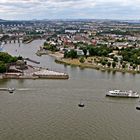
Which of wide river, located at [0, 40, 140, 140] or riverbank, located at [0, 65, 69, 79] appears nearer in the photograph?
wide river, located at [0, 40, 140, 140]

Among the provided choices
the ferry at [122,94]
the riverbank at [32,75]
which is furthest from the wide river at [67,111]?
the riverbank at [32,75]

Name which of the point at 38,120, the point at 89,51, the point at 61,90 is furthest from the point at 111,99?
the point at 89,51

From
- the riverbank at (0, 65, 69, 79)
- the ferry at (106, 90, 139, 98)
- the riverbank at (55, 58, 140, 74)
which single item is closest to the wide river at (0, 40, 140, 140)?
the ferry at (106, 90, 139, 98)

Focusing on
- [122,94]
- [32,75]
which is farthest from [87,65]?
[122,94]

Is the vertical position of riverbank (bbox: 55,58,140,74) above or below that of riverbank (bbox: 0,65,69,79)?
below

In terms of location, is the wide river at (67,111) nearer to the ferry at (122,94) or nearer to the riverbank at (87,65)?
the ferry at (122,94)

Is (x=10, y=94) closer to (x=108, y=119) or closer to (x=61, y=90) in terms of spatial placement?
(x=61, y=90)

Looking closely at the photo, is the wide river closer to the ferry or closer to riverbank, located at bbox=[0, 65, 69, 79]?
the ferry

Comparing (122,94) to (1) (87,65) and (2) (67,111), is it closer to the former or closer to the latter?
(2) (67,111)

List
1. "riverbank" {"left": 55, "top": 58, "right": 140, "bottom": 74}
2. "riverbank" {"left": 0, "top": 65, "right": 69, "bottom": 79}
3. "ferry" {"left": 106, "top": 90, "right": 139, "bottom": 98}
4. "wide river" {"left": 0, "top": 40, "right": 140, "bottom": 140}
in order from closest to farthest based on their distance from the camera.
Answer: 1. "wide river" {"left": 0, "top": 40, "right": 140, "bottom": 140}
2. "ferry" {"left": 106, "top": 90, "right": 139, "bottom": 98}
3. "riverbank" {"left": 0, "top": 65, "right": 69, "bottom": 79}
4. "riverbank" {"left": 55, "top": 58, "right": 140, "bottom": 74}

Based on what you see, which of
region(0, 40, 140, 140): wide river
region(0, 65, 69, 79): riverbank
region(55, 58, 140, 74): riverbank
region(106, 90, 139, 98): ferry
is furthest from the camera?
region(55, 58, 140, 74): riverbank
